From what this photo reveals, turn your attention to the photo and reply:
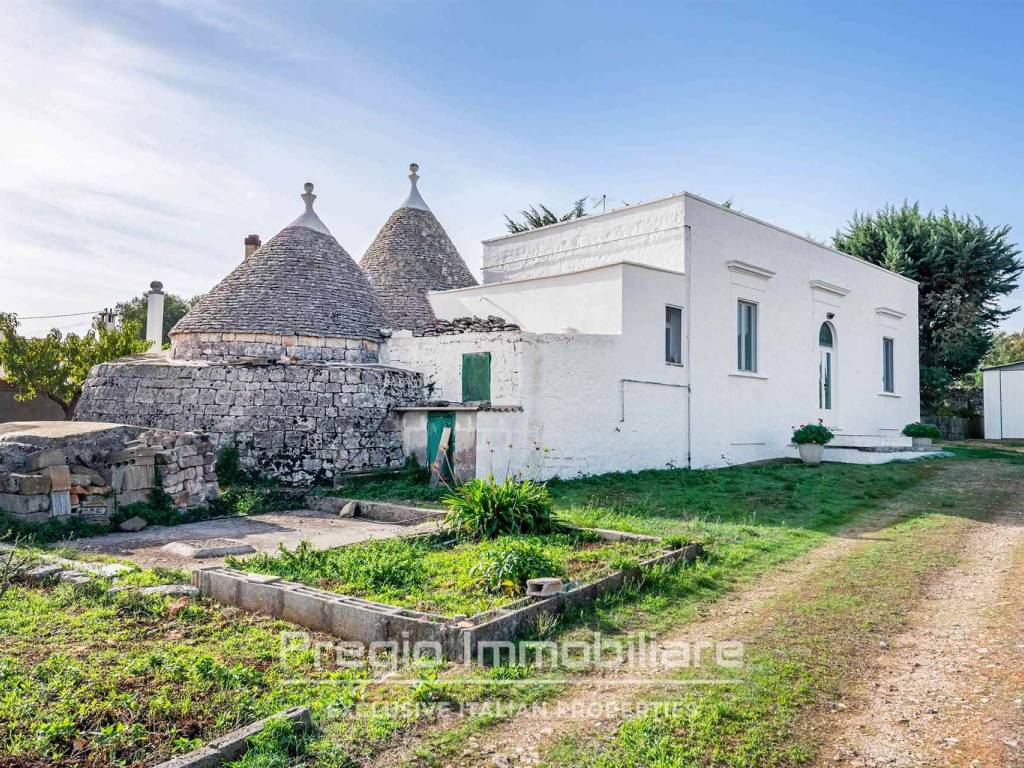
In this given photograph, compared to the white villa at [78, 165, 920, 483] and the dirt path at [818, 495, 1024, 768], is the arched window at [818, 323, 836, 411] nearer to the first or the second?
the white villa at [78, 165, 920, 483]

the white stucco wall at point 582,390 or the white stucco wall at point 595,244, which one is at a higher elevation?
the white stucco wall at point 595,244

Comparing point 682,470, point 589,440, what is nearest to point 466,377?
point 589,440

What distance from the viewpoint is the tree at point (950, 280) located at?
2805 centimetres

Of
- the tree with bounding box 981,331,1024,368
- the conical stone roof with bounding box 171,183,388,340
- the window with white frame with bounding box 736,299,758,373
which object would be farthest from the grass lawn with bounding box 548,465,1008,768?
the tree with bounding box 981,331,1024,368

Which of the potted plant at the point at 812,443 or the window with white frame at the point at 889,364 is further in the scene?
the window with white frame at the point at 889,364

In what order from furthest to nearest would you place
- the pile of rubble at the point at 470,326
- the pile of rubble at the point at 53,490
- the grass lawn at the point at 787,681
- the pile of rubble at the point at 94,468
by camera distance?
the pile of rubble at the point at 470,326 < the pile of rubble at the point at 94,468 < the pile of rubble at the point at 53,490 < the grass lawn at the point at 787,681

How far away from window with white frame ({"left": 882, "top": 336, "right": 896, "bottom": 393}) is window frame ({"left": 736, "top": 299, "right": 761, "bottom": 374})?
8429 millimetres

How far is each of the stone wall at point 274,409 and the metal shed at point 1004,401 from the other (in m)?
24.0

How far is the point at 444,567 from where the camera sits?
7211mm

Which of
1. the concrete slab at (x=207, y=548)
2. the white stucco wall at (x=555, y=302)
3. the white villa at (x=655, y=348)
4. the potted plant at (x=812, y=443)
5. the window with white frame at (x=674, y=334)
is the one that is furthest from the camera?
the potted plant at (x=812, y=443)

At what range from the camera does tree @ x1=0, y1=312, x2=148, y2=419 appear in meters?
21.2

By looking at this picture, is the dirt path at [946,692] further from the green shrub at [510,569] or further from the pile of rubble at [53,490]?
the pile of rubble at [53,490]

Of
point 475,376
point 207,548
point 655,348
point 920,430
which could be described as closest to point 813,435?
point 655,348

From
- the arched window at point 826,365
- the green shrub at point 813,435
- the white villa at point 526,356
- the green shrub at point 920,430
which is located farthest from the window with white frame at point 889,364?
the green shrub at point 813,435
